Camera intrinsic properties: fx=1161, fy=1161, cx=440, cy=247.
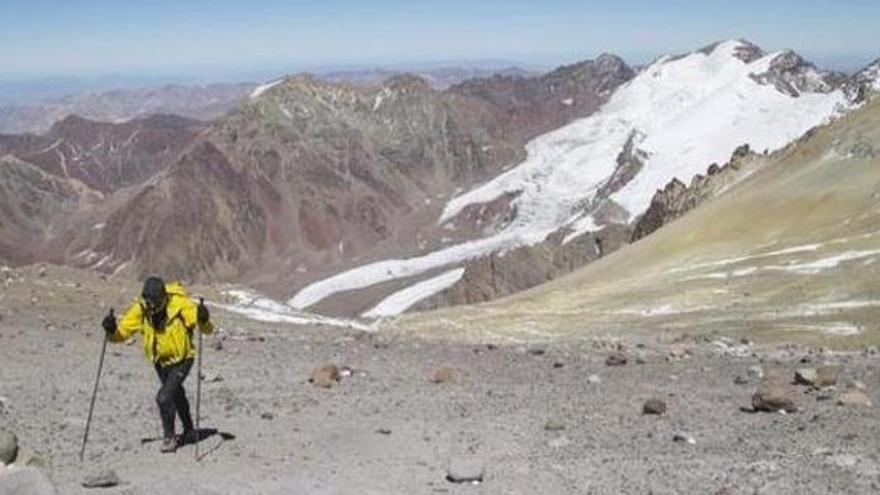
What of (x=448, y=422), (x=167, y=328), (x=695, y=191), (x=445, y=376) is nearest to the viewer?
(x=167, y=328)

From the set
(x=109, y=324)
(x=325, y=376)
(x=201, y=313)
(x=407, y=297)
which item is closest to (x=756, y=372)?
(x=325, y=376)

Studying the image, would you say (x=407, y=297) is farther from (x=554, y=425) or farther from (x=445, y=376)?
(x=554, y=425)

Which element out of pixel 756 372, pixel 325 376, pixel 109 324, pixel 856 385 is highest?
pixel 109 324

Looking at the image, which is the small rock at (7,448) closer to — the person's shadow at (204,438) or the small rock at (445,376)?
the person's shadow at (204,438)

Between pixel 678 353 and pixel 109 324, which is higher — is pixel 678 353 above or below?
below

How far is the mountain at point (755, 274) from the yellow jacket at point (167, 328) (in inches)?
777

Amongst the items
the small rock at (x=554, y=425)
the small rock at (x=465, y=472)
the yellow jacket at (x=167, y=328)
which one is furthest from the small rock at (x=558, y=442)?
the yellow jacket at (x=167, y=328)

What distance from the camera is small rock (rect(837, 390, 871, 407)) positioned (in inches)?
724

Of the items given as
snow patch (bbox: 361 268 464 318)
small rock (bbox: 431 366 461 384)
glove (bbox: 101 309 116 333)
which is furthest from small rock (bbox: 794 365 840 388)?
snow patch (bbox: 361 268 464 318)

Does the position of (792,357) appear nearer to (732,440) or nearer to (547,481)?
(732,440)

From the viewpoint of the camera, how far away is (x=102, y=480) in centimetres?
1352

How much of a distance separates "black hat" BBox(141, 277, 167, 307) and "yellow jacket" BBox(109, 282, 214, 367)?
0.87 feet

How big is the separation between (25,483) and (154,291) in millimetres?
3566

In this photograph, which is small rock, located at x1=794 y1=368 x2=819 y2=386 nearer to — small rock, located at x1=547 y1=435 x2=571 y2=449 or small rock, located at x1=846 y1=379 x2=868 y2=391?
small rock, located at x1=846 y1=379 x2=868 y2=391
